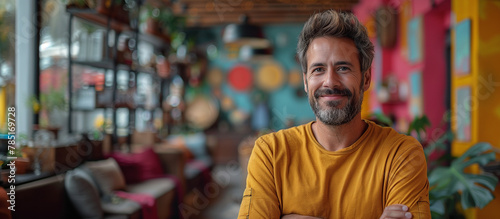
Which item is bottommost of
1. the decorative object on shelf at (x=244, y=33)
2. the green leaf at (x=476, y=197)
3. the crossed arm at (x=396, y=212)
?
the green leaf at (x=476, y=197)

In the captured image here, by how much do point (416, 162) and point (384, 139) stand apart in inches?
5.0

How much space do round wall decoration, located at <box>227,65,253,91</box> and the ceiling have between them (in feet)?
3.73

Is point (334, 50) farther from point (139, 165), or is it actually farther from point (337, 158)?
point (139, 165)

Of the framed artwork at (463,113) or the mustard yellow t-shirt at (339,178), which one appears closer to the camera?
the mustard yellow t-shirt at (339,178)

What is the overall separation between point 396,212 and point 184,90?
7.24m

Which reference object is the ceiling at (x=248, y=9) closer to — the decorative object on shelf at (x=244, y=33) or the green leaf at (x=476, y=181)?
the decorative object on shelf at (x=244, y=33)

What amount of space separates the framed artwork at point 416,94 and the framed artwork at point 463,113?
4.15 ft

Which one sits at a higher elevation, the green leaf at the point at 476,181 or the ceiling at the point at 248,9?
the ceiling at the point at 248,9

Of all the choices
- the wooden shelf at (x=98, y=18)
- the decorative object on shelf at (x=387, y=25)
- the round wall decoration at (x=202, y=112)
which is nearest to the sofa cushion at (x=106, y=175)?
the wooden shelf at (x=98, y=18)

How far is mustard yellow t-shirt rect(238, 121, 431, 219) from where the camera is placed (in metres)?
1.24

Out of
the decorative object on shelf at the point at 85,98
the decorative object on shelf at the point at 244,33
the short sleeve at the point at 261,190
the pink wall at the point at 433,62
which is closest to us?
the short sleeve at the point at 261,190

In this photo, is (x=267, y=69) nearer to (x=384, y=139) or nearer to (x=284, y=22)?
(x=284, y=22)

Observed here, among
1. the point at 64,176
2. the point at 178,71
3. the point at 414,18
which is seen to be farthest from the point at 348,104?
the point at 178,71

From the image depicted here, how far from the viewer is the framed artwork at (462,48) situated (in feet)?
8.20
